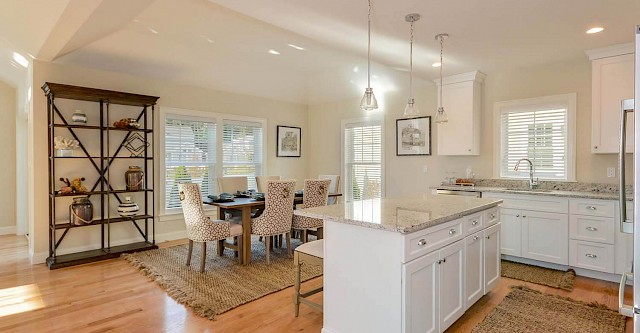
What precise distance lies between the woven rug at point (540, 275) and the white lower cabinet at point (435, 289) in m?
1.51

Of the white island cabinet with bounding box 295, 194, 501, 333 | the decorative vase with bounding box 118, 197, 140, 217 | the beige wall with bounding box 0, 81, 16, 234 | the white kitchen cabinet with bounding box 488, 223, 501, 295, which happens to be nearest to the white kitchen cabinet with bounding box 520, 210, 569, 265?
the white kitchen cabinet with bounding box 488, 223, 501, 295

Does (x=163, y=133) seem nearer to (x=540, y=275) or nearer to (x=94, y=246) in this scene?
(x=94, y=246)

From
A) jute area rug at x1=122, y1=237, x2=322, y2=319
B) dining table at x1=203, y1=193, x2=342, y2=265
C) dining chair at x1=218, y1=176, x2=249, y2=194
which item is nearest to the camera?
jute area rug at x1=122, y1=237, x2=322, y2=319

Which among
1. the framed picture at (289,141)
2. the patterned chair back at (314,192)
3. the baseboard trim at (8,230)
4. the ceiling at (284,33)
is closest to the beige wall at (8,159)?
the baseboard trim at (8,230)

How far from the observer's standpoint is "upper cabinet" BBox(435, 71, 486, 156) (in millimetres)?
4676

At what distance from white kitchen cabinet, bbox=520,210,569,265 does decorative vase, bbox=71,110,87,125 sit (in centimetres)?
528

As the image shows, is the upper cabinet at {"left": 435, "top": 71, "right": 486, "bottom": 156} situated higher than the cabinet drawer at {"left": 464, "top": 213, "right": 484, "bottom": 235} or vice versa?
the upper cabinet at {"left": 435, "top": 71, "right": 486, "bottom": 156}

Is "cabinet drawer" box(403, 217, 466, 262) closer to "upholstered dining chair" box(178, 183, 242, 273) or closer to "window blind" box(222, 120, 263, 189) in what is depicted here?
"upholstered dining chair" box(178, 183, 242, 273)

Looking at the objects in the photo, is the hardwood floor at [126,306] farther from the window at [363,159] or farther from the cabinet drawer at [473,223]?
the window at [363,159]

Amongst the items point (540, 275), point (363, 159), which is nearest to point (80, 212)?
point (363, 159)

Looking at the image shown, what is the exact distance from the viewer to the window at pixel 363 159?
6172 mm

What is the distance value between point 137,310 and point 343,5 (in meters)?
2.96

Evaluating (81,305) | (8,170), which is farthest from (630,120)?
(8,170)

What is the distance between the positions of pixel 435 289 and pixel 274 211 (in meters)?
2.32
